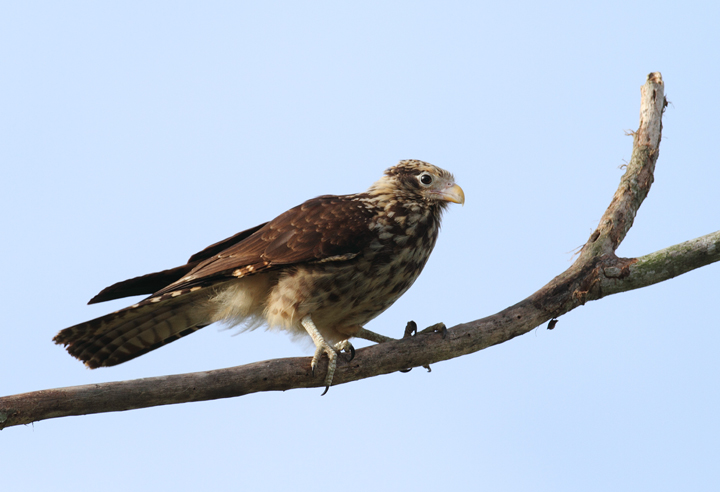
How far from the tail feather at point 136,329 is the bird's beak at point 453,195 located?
1.97 m

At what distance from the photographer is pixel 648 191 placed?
18.1 ft

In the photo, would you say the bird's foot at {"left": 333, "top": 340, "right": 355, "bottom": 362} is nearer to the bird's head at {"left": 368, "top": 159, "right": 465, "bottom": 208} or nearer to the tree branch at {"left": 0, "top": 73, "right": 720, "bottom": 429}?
the tree branch at {"left": 0, "top": 73, "right": 720, "bottom": 429}

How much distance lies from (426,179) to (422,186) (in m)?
0.07

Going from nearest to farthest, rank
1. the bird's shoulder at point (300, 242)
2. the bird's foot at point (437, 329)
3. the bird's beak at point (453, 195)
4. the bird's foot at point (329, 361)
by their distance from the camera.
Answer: the bird's foot at point (329, 361) < the bird's foot at point (437, 329) < the bird's shoulder at point (300, 242) < the bird's beak at point (453, 195)

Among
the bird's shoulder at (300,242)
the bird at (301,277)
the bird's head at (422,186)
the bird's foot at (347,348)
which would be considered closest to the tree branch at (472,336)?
the bird's foot at (347,348)

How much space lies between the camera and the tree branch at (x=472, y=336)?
12.3ft

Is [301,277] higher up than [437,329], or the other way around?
[301,277]

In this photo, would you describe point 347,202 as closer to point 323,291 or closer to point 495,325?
point 323,291

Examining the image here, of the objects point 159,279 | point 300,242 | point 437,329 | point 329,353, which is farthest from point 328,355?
point 159,279

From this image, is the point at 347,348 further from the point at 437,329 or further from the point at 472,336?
the point at 472,336

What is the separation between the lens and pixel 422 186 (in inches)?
214

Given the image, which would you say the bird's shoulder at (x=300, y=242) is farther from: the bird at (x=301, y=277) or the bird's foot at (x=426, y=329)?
the bird's foot at (x=426, y=329)

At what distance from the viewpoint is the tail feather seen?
4871 millimetres

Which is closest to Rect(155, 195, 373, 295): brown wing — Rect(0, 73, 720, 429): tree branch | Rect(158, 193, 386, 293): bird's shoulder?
Rect(158, 193, 386, 293): bird's shoulder
